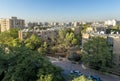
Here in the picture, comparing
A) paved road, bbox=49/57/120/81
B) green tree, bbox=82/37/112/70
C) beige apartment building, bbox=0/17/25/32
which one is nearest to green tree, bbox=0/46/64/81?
paved road, bbox=49/57/120/81

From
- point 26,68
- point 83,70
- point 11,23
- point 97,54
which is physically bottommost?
point 83,70

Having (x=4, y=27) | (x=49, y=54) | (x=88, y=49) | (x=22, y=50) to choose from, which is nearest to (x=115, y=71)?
(x=88, y=49)

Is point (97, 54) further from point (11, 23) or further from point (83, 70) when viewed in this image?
point (11, 23)

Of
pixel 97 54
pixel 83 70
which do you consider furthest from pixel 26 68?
pixel 83 70

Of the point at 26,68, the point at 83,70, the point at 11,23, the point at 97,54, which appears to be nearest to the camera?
the point at 26,68

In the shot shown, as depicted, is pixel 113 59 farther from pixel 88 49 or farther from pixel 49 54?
pixel 49 54

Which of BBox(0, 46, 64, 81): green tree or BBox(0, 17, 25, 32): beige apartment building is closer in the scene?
BBox(0, 46, 64, 81): green tree

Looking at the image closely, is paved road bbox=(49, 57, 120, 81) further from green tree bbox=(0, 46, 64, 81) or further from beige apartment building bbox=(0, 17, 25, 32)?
beige apartment building bbox=(0, 17, 25, 32)

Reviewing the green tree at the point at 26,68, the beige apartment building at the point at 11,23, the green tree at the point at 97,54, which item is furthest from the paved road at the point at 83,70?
the beige apartment building at the point at 11,23
